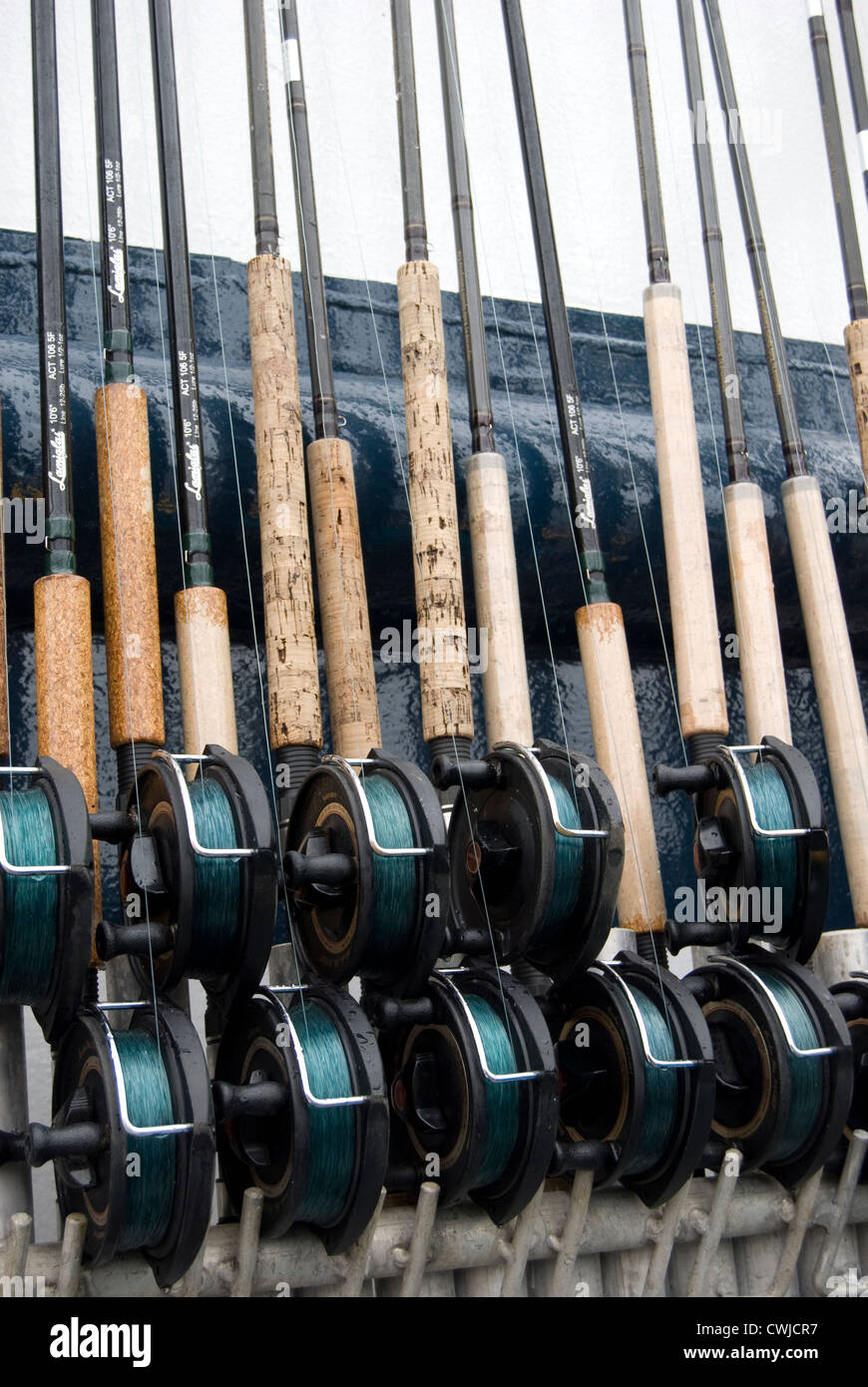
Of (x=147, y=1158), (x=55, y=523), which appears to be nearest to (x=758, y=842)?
(x=147, y=1158)

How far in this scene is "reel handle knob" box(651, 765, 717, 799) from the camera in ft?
12.5

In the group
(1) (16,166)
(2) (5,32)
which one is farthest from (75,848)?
(2) (5,32)

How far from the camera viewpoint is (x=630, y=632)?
557 cm

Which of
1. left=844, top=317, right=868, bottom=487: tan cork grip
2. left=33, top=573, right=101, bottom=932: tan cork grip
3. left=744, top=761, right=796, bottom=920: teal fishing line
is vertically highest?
left=844, top=317, right=868, bottom=487: tan cork grip

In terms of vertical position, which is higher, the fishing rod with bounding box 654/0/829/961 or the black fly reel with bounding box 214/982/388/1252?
the fishing rod with bounding box 654/0/829/961

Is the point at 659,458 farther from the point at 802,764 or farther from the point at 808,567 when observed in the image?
the point at 802,764

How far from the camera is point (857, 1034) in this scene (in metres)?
3.89

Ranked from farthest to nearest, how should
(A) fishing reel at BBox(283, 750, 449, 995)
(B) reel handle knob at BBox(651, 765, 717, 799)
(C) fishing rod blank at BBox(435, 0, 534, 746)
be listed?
(C) fishing rod blank at BBox(435, 0, 534, 746) < (B) reel handle knob at BBox(651, 765, 717, 799) < (A) fishing reel at BBox(283, 750, 449, 995)

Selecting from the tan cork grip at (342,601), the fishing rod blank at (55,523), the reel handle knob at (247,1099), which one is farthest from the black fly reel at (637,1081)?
the fishing rod blank at (55,523)

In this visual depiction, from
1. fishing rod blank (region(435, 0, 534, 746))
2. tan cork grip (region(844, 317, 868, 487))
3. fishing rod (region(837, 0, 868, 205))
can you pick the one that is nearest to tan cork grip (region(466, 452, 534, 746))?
fishing rod blank (region(435, 0, 534, 746))

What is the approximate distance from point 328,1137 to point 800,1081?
109cm

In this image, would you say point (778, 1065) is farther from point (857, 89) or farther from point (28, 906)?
point (857, 89)

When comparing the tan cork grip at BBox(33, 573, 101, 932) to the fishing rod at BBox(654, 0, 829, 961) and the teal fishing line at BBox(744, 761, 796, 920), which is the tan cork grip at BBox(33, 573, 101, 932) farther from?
the teal fishing line at BBox(744, 761, 796, 920)

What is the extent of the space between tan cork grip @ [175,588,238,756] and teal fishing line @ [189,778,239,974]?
376 mm
